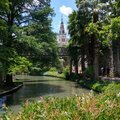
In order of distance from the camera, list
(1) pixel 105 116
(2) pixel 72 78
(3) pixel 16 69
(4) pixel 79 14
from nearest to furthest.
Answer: (1) pixel 105 116, (3) pixel 16 69, (4) pixel 79 14, (2) pixel 72 78

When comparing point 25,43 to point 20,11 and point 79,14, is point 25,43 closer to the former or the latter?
point 20,11

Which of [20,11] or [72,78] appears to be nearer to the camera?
[20,11]

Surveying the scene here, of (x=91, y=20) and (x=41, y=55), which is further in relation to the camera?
(x=91, y=20)

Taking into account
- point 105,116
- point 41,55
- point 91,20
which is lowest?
point 105,116

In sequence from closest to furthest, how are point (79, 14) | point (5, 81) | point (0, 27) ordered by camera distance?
point (0, 27) → point (5, 81) → point (79, 14)

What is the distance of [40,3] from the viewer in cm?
4631

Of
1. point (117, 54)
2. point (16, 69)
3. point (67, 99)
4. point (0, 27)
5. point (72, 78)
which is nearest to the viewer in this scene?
point (67, 99)

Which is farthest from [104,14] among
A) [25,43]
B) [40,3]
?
[25,43]

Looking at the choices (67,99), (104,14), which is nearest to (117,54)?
(104,14)

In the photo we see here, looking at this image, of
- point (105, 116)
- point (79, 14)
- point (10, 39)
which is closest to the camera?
point (105, 116)

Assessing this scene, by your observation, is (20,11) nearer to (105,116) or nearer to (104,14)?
(104,14)

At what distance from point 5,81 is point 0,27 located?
13.8m

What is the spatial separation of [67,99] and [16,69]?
68.6ft

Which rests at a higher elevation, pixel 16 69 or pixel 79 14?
pixel 79 14
